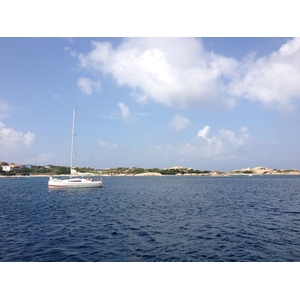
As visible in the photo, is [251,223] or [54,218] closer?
[251,223]

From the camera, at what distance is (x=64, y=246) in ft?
54.6
